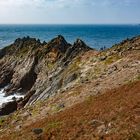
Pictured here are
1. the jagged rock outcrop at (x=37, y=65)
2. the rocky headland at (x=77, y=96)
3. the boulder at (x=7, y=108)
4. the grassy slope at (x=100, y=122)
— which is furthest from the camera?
the jagged rock outcrop at (x=37, y=65)

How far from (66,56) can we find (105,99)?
41.4m

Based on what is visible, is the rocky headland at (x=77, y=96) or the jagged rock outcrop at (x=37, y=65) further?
the jagged rock outcrop at (x=37, y=65)

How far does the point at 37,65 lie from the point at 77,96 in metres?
44.2

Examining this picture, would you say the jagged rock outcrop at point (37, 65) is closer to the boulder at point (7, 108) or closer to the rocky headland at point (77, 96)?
the rocky headland at point (77, 96)

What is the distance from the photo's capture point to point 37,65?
82.1m

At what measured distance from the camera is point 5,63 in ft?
317

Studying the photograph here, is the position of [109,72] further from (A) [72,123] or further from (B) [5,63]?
(B) [5,63]

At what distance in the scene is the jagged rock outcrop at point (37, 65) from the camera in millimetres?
65906

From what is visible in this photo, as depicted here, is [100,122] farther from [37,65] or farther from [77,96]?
[37,65]

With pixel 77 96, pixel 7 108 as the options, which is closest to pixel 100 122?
pixel 77 96

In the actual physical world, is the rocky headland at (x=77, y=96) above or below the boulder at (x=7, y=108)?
above

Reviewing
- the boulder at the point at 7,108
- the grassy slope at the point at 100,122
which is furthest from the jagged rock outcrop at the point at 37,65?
the grassy slope at the point at 100,122

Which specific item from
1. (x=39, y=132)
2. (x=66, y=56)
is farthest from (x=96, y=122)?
(x=66, y=56)

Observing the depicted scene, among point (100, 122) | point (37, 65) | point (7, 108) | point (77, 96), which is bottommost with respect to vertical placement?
point (7, 108)
